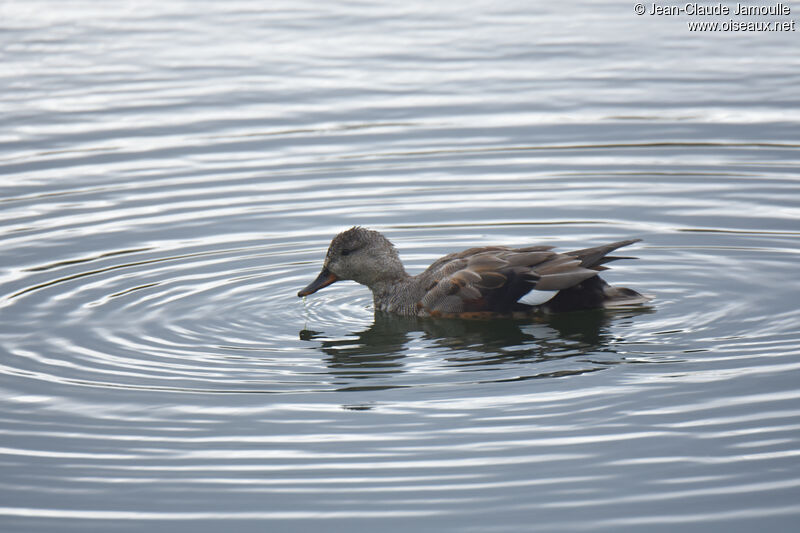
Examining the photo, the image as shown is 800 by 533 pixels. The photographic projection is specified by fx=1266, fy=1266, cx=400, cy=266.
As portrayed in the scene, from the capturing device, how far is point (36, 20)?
21.4 metres

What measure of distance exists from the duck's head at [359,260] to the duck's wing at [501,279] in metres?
0.65

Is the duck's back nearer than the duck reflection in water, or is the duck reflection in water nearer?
the duck reflection in water

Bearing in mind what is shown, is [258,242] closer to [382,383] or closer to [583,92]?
[382,383]

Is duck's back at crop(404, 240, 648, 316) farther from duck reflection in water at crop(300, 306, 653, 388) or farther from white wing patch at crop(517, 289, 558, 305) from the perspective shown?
duck reflection in water at crop(300, 306, 653, 388)

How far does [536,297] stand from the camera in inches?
412

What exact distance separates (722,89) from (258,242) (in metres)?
7.21

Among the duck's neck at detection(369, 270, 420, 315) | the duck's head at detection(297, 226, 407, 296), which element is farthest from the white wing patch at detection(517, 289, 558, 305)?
the duck's head at detection(297, 226, 407, 296)

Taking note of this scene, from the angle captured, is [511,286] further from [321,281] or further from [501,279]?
[321,281]

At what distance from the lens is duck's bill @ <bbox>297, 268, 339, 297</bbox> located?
441 inches

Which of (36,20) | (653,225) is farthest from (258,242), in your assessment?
(36,20)

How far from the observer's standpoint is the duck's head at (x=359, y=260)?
37.0ft

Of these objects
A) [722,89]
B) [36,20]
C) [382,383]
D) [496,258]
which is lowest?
[382,383]

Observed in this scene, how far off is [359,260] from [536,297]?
176 centimetres

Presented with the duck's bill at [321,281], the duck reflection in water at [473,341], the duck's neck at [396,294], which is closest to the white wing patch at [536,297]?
the duck reflection in water at [473,341]
